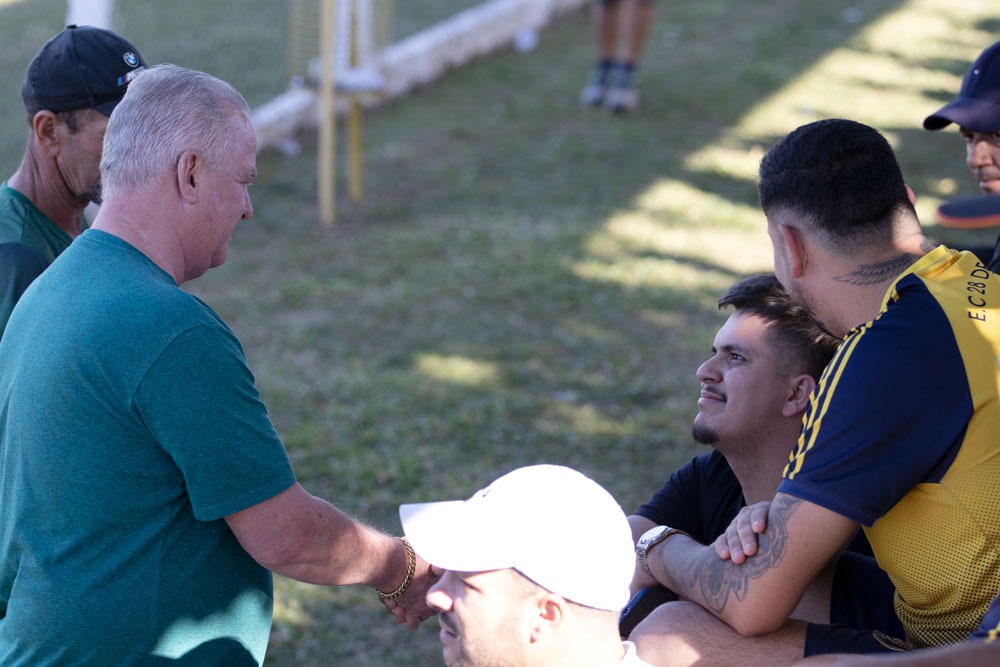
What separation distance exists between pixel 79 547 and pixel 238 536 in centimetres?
30

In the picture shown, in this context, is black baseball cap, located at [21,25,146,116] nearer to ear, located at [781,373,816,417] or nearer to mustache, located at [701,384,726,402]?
mustache, located at [701,384,726,402]

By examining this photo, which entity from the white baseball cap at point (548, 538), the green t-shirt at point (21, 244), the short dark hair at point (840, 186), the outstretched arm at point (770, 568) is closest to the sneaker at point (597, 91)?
the green t-shirt at point (21, 244)

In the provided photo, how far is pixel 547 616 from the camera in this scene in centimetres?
187

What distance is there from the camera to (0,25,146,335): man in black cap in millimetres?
2715

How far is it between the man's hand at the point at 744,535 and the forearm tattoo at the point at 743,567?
0.01 metres

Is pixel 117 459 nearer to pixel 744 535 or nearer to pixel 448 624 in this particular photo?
pixel 448 624

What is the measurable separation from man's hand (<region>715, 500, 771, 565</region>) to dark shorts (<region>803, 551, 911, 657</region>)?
0.23 metres

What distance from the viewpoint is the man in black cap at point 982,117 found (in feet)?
10.9

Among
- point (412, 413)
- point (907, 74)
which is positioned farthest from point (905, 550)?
point (907, 74)

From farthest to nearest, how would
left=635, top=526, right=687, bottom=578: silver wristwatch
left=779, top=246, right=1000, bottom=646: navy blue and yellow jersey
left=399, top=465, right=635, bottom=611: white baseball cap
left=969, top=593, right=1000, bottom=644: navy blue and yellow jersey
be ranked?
1. left=635, top=526, right=687, bottom=578: silver wristwatch
2. left=779, top=246, right=1000, bottom=646: navy blue and yellow jersey
3. left=399, top=465, right=635, bottom=611: white baseball cap
4. left=969, top=593, right=1000, bottom=644: navy blue and yellow jersey

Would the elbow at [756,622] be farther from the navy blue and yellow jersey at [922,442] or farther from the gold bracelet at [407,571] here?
the gold bracelet at [407,571]

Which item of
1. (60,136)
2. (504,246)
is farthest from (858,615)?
(504,246)

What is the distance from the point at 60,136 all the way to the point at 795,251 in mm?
1809

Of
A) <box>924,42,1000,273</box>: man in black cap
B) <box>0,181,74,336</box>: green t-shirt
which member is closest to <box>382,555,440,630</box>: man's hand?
<box>0,181,74,336</box>: green t-shirt
